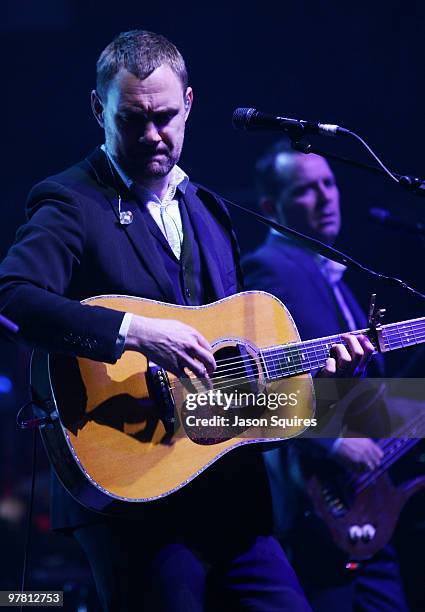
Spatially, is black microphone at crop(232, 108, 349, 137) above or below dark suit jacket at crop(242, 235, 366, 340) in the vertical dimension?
above

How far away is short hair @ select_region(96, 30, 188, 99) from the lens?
272 centimetres

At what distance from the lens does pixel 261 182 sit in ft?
16.5

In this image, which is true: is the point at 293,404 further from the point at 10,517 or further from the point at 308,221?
the point at 10,517

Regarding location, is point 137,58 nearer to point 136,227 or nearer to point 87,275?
point 136,227

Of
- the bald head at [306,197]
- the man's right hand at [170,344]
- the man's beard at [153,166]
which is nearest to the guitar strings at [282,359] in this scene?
the man's right hand at [170,344]

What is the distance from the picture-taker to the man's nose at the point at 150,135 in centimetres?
269

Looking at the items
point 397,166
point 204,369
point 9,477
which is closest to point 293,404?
point 204,369

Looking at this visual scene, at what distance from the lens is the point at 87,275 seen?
2.61 meters

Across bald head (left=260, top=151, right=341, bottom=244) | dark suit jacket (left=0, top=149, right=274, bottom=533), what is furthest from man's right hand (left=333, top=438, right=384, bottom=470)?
dark suit jacket (left=0, top=149, right=274, bottom=533)

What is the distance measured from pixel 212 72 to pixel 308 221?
4.65 ft

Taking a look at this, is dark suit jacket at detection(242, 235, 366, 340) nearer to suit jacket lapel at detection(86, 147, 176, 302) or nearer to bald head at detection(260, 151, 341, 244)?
bald head at detection(260, 151, 341, 244)

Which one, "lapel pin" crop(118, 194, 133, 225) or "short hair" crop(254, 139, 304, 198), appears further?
"short hair" crop(254, 139, 304, 198)

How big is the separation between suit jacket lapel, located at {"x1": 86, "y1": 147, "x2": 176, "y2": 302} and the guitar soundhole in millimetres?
301

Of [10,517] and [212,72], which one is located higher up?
[212,72]
